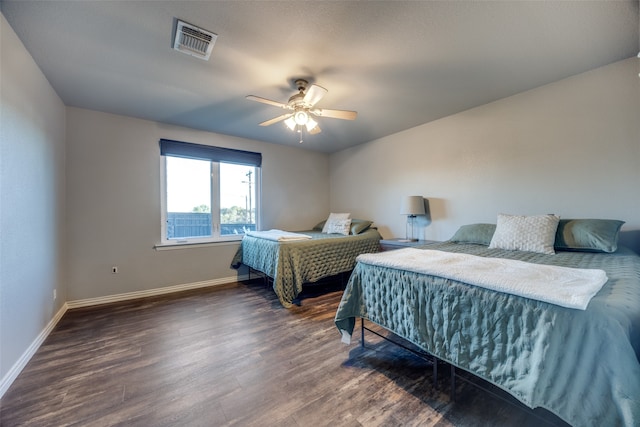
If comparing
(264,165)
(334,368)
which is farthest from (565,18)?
(264,165)

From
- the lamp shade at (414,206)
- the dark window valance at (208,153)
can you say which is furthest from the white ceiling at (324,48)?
the lamp shade at (414,206)

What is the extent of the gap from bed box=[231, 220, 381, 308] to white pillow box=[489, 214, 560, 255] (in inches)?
67.6

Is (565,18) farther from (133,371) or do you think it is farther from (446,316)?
(133,371)

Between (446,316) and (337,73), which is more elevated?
(337,73)

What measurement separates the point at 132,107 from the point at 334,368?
3.62 m

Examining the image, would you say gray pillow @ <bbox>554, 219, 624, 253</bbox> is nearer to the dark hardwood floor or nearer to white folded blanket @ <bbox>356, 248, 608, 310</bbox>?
white folded blanket @ <bbox>356, 248, 608, 310</bbox>

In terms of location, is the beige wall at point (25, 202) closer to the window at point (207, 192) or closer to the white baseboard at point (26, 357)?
the white baseboard at point (26, 357)

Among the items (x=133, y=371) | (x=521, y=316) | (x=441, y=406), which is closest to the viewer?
(x=521, y=316)

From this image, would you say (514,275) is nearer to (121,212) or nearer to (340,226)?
(340,226)

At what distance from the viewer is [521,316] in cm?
116

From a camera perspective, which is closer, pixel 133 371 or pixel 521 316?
pixel 521 316

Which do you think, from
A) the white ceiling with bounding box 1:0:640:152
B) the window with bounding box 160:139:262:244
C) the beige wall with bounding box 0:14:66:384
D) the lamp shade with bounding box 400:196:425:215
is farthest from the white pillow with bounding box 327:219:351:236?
the beige wall with bounding box 0:14:66:384

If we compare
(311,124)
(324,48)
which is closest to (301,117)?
(311,124)

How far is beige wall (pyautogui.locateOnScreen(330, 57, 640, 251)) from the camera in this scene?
2.23 metres
